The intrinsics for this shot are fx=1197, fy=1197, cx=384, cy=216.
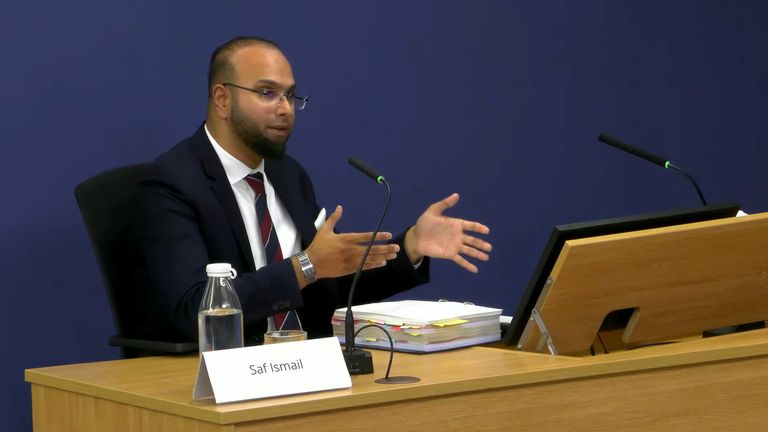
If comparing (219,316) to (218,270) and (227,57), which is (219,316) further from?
(227,57)

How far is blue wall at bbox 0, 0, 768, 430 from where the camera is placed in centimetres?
345

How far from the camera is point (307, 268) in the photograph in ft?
9.34

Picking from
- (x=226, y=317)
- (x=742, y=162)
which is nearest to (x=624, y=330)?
(x=226, y=317)

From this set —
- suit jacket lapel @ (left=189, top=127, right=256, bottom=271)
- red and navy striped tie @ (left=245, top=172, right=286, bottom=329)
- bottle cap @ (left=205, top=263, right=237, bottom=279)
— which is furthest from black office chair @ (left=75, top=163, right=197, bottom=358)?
bottle cap @ (left=205, top=263, right=237, bottom=279)

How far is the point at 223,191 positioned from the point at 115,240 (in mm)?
309

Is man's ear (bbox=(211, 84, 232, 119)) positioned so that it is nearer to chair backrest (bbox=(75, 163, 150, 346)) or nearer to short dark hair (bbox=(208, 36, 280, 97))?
short dark hair (bbox=(208, 36, 280, 97))

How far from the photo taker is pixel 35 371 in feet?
8.34

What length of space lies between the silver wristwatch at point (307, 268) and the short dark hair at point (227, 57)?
2.49ft

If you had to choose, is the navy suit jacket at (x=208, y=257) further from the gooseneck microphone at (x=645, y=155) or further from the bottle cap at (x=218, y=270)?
the gooseneck microphone at (x=645, y=155)

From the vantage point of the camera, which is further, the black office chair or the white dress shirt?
the white dress shirt

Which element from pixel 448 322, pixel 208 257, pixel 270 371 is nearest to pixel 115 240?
pixel 208 257

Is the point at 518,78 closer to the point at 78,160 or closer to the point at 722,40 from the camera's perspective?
the point at 722,40

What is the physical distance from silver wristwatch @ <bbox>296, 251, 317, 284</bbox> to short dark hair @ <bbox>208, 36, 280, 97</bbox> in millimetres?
758

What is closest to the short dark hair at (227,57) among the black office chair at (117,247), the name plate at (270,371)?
the black office chair at (117,247)
